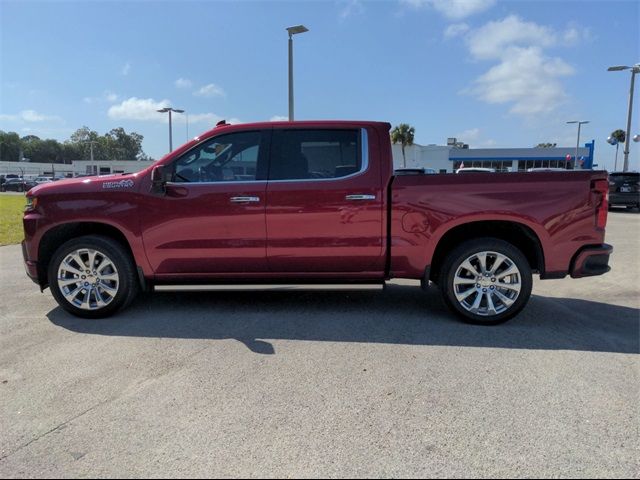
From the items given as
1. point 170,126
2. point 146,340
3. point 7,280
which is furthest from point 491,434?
point 170,126

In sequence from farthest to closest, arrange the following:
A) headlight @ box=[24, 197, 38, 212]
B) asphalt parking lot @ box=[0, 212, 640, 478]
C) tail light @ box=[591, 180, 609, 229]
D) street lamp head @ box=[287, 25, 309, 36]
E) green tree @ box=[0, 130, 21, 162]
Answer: green tree @ box=[0, 130, 21, 162] → street lamp head @ box=[287, 25, 309, 36] → headlight @ box=[24, 197, 38, 212] → tail light @ box=[591, 180, 609, 229] → asphalt parking lot @ box=[0, 212, 640, 478]

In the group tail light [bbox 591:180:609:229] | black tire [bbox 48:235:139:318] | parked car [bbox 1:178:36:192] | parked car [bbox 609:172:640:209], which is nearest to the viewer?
tail light [bbox 591:180:609:229]

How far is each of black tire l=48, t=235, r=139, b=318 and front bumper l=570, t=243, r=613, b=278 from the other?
14.6 ft

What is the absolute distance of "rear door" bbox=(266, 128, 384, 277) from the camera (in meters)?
4.78

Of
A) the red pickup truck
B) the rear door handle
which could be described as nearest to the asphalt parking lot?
the red pickup truck

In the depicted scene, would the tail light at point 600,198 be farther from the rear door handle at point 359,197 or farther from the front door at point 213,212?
the front door at point 213,212

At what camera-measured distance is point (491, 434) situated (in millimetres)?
2842

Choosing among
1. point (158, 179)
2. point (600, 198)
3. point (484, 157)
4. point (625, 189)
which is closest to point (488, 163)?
point (484, 157)

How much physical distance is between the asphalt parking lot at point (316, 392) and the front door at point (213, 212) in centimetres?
60

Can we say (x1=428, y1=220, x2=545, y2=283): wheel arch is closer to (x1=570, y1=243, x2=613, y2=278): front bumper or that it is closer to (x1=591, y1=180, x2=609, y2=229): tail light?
(x1=570, y1=243, x2=613, y2=278): front bumper

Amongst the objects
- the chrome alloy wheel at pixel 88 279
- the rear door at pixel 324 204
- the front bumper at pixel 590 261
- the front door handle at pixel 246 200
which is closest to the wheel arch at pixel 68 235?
the chrome alloy wheel at pixel 88 279

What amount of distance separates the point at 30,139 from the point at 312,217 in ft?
533

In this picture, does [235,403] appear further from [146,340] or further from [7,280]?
[7,280]

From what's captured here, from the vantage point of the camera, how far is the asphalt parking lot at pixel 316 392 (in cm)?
261
